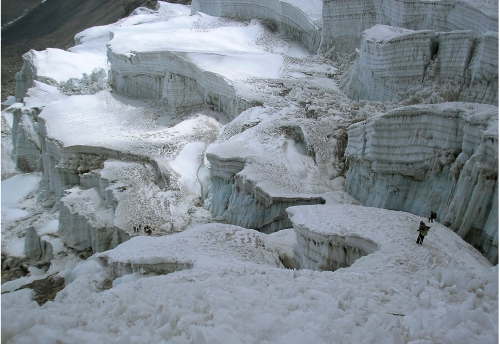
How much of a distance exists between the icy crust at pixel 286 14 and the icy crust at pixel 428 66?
812cm

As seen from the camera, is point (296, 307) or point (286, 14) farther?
point (286, 14)

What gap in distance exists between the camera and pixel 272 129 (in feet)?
42.5

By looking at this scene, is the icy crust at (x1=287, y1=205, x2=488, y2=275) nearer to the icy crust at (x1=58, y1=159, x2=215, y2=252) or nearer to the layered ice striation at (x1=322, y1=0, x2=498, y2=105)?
the icy crust at (x1=58, y1=159, x2=215, y2=252)

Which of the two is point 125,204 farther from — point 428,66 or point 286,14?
point 286,14

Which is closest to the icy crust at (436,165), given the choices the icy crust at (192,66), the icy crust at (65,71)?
the icy crust at (192,66)

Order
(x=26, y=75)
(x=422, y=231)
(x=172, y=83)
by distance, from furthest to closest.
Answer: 1. (x=26, y=75)
2. (x=172, y=83)
3. (x=422, y=231)

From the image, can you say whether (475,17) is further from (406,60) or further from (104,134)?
(104,134)

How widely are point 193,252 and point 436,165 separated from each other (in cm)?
523

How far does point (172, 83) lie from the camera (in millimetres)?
18188

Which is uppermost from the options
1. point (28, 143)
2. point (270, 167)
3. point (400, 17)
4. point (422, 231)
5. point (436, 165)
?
point (400, 17)

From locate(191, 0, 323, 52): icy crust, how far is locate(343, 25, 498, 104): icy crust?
812 cm

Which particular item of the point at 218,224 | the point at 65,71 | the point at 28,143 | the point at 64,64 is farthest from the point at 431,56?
the point at 64,64

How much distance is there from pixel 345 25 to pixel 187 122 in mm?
10007

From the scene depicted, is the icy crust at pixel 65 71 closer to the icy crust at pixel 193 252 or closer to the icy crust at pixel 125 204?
the icy crust at pixel 125 204
